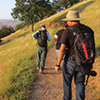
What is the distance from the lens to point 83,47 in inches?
80.4

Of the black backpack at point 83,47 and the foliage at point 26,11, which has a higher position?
the foliage at point 26,11

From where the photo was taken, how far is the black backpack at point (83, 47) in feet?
6.68

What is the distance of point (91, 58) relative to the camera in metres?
2.10

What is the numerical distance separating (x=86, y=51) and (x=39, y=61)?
3107mm

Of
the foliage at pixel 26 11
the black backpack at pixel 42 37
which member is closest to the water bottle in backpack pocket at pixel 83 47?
the black backpack at pixel 42 37

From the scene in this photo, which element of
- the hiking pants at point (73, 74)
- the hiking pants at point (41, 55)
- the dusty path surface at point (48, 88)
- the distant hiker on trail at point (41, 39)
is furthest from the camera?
the hiking pants at point (41, 55)

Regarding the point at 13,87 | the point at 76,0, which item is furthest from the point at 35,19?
the point at 76,0

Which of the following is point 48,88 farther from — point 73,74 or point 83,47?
point 83,47

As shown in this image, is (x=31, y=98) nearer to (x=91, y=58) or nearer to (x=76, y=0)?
(x=91, y=58)

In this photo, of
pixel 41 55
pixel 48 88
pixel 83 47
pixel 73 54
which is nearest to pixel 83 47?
pixel 83 47

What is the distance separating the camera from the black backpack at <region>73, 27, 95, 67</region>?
80.2 inches

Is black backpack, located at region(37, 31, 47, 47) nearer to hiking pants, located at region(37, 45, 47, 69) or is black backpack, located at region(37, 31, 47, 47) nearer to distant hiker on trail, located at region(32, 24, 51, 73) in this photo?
distant hiker on trail, located at region(32, 24, 51, 73)

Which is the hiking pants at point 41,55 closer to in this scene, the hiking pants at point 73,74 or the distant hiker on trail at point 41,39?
the distant hiker on trail at point 41,39

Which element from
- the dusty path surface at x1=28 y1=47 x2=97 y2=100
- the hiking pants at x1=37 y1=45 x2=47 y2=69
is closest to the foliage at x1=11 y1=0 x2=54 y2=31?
the hiking pants at x1=37 y1=45 x2=47 y2=69
